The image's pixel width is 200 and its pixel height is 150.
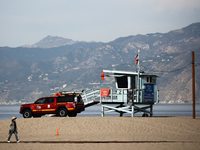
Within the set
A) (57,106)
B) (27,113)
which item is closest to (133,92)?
(57,106)

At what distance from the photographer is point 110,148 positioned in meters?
19.5

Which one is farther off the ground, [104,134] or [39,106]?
[39,106]

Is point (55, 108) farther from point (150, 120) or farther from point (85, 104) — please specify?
point (150, 120)

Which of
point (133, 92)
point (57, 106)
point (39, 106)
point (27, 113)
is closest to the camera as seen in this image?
point (57, 106)

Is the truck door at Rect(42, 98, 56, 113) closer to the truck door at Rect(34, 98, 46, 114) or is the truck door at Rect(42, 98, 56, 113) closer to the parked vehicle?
the parked vehicle

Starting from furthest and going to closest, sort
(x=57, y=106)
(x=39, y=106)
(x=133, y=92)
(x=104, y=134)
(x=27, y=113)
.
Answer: (x=133, y=92)
(x=27, y=113)
(x=39, y=106)
(x=57, y=106)
(x=104, y=134)

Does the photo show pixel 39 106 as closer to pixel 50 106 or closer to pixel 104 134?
pixel 50 106

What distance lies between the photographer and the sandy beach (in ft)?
68.0

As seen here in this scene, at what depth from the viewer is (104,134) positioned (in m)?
26.3

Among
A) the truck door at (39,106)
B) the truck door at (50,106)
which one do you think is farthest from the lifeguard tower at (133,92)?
the truck door at (39,106)

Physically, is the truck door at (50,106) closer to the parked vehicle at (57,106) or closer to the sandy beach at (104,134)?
the parked vehicle at (57,106)

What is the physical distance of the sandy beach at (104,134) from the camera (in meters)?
20.7

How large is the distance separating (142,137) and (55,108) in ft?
39.7

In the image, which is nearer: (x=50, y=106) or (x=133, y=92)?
(x=50, y=106)
